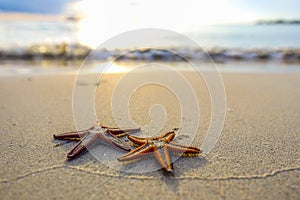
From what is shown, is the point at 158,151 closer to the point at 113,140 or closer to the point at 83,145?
the point at 113,140

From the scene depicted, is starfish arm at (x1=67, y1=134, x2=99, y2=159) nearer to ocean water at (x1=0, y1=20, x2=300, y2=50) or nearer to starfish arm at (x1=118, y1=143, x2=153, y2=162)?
starfish arm at (x1=118, y1=143, x2=153, y2=162)

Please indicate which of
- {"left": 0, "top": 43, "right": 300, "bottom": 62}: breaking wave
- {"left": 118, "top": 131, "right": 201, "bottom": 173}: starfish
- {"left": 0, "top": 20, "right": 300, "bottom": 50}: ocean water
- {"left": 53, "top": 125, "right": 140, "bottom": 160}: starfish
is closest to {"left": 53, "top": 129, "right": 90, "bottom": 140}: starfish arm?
{"left": 53, "top": 125, "right": 140, "bottom": 160}: starfish

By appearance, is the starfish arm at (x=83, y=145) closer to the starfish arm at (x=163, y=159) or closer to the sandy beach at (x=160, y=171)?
the sandy beach at (x=160, y=171)

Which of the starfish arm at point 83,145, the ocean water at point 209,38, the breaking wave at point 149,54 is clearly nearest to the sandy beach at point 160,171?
the starfish arm at point 83,145

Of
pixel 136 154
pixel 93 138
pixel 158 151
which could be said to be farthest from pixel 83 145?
pixel 158 151

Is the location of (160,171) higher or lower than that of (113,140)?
lower

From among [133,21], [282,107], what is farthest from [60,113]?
[282,107]

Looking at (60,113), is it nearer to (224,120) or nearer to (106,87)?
(106,87)
